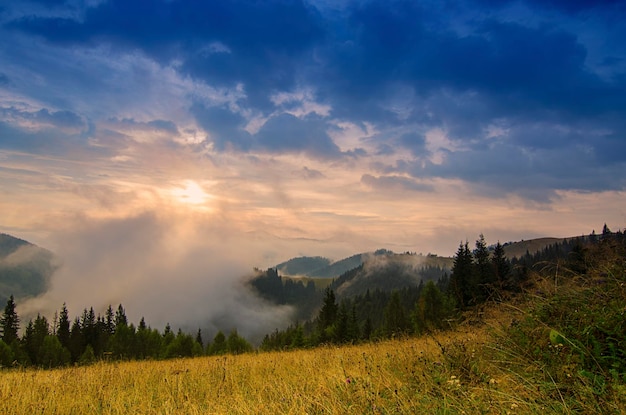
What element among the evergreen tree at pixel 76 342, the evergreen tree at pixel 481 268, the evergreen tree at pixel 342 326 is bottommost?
the evergreen tree at pixel 76 342

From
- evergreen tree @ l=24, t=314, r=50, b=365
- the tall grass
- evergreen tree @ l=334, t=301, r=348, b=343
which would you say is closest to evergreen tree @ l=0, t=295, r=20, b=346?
evergreen tree @ l=24, t=314, r=50, b=365

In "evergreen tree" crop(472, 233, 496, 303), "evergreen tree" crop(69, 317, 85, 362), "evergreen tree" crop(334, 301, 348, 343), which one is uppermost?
"evergreen tree" crop(472, 233, 496, 303)

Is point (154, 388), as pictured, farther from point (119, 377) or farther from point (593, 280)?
point (593, 280)

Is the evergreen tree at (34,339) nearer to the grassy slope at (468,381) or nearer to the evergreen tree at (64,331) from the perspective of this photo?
the evergreen tree at (64,331)

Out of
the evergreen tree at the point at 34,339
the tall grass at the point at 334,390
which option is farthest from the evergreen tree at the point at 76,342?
the tall grass at the point at 334,390

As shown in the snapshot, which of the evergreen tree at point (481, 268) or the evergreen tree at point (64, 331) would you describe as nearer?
the evergreen tree at point (481, 268)

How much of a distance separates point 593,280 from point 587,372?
91.4 inches

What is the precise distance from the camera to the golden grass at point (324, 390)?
407 centimetres

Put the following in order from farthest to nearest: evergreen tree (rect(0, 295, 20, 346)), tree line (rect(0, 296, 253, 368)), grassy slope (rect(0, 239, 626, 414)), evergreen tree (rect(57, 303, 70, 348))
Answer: evergreen tree (rect(57, 303, 70, 348))
evergreen tree (rect(0, 295, 20, 346))
tree line (rect(0, 296, 253, 368))
grassy slope (rect(0, 239, 626, 414))

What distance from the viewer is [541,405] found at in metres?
3.71

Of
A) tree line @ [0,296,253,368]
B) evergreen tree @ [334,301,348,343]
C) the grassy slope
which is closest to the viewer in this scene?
the grassy slope

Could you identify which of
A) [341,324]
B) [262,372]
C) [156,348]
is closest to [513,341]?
[262,372]

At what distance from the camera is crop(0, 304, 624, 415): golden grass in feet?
13.4

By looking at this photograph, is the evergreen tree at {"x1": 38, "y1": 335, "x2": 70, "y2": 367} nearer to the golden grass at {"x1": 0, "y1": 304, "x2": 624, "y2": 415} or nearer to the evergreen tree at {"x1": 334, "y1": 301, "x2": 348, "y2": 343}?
the evergreen tree at {"x1": 334, "y1": 301, "x2": 348, "y2": 343}
